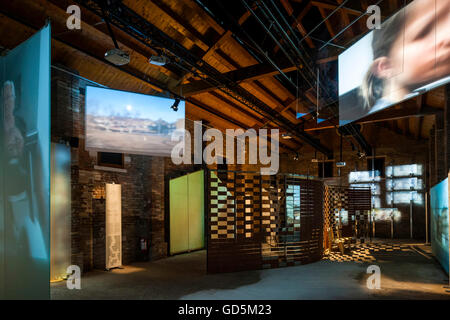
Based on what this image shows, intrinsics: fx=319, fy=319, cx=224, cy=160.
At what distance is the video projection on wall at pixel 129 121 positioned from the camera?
7.20 meters

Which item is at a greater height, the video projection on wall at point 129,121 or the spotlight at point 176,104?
the spotlight at point 176,104

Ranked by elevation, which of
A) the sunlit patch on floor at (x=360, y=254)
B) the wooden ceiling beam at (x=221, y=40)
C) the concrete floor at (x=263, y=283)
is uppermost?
the wooden ceiling beam at (x=221, y=40)

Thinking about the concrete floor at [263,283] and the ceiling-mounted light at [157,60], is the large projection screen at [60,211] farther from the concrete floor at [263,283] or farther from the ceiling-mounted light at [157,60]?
the ceiling-mounted light at [157,60]

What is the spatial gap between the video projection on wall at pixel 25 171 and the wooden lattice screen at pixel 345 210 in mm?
7675

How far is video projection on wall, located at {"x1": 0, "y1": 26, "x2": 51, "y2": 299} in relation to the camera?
3359mm

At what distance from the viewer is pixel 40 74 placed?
347 centimetres

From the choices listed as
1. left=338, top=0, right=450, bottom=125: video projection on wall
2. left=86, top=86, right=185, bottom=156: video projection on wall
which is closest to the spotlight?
left=86, top=86, right=185, bottom=156: video projection on wall

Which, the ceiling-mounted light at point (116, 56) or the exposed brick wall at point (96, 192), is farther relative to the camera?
the exposed brick wall at point (96, 192)

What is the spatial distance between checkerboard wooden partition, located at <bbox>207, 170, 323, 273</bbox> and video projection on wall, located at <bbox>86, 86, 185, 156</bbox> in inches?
80.5

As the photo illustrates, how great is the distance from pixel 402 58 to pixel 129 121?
5827 mm

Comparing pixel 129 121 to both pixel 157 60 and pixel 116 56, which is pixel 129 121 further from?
pixel 116 56

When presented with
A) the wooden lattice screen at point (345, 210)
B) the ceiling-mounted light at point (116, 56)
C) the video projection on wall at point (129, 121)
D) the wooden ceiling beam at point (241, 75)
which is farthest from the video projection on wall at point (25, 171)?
the wooden lattice screen at point (345, 210)

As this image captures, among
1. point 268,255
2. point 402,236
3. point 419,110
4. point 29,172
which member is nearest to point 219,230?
point 268,255

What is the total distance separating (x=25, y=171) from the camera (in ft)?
12.0
